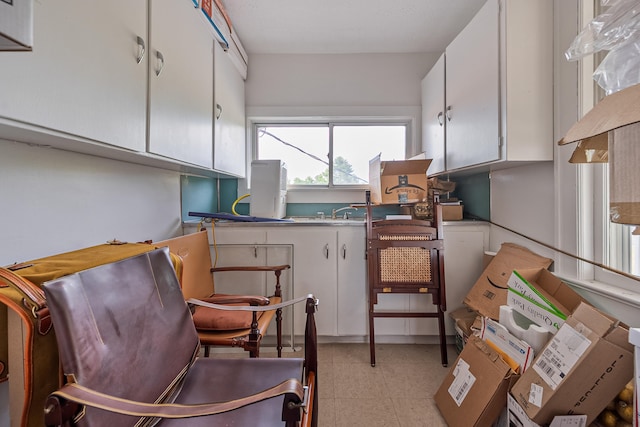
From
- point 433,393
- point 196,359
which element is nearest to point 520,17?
point 433,393

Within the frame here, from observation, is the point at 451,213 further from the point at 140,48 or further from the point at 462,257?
the point at 140,48

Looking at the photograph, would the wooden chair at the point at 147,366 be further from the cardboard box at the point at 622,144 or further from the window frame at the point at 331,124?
the window frame at the point at 331,124

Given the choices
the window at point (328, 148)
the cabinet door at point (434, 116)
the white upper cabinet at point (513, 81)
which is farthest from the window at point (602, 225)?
the window at point (328, 148)

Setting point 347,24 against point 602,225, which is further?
point 347,24

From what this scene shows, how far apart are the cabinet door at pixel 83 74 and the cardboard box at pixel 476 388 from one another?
194cm

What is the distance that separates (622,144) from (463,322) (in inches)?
58.5

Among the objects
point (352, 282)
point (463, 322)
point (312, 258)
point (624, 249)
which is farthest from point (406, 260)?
point (624, 249)

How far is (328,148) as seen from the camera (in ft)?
9.03

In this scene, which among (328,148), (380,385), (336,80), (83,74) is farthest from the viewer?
(328,148)

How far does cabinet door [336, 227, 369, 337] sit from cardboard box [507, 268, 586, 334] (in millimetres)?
969

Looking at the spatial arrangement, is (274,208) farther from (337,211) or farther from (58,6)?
(58,6)

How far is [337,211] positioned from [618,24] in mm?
2017

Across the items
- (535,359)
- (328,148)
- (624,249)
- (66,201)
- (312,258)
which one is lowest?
(535,359)

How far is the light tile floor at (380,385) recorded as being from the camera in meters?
1.42
